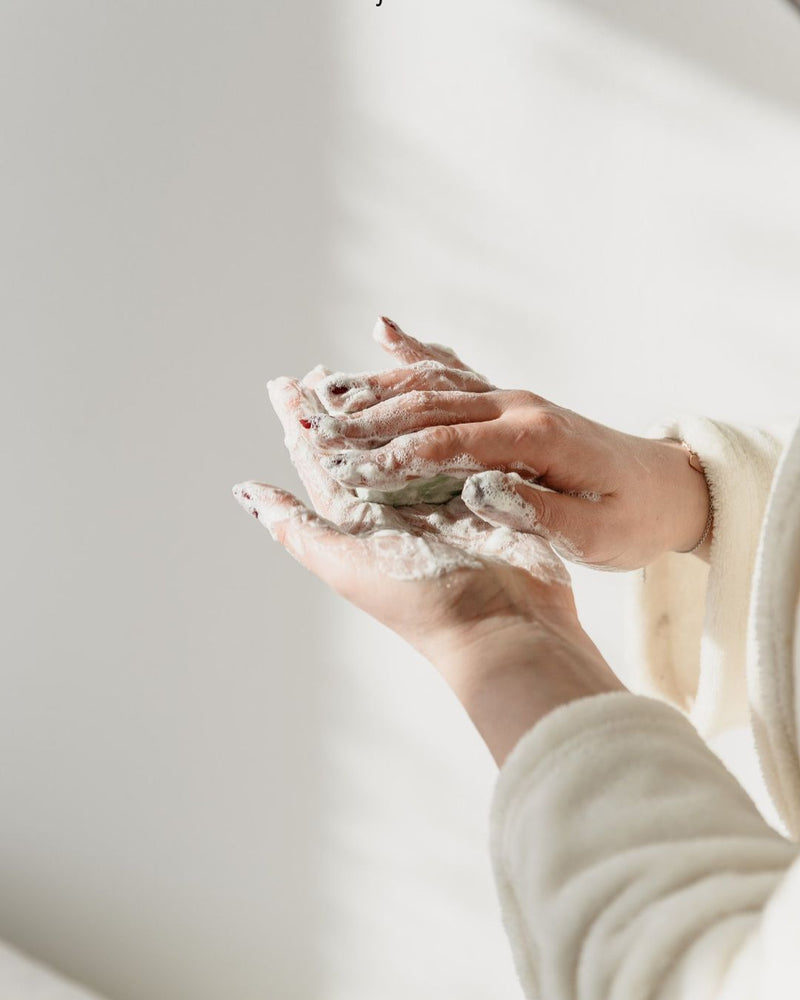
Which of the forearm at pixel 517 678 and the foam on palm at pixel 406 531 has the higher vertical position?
the foam on palm at pixel 406 531

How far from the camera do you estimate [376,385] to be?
65 centimetres

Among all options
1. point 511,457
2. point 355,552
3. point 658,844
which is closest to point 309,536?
point 355,552

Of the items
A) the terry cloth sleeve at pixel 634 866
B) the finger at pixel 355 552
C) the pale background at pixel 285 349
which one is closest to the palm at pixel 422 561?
the finger at pixel 355 552

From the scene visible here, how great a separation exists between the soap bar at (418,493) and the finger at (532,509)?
4 centimetres

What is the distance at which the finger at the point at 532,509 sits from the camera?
58 centimetres

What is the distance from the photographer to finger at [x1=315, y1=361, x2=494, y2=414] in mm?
640

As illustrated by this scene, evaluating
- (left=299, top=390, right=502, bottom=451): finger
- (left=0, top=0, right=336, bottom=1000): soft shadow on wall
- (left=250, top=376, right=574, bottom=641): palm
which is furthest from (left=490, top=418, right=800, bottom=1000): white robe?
(left=0, top=0, right=336, bottom=1000): soft shadow on wall

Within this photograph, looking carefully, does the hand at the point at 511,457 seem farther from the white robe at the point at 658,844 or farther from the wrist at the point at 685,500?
the white robe at the point at 658,844

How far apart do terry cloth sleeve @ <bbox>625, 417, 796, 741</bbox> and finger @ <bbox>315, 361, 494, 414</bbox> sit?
21cm

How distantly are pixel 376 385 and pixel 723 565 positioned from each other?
30 cm

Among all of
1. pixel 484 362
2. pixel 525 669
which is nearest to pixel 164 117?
pixel 484 362

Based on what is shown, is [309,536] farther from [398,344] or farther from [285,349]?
[285,349]

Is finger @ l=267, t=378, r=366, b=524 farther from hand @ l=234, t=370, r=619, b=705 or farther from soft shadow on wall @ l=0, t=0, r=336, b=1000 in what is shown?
soft shadow on wall @ l=0, t=0, r=336, b=1000

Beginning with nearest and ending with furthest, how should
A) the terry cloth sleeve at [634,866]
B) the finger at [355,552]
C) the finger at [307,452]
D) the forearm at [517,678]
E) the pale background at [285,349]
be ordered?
the terry cloth sleeve at [634,866]
the forearm at [517,678]
the finger at [355,552]
the finger at [307,452]
the pale background at [285,349]
